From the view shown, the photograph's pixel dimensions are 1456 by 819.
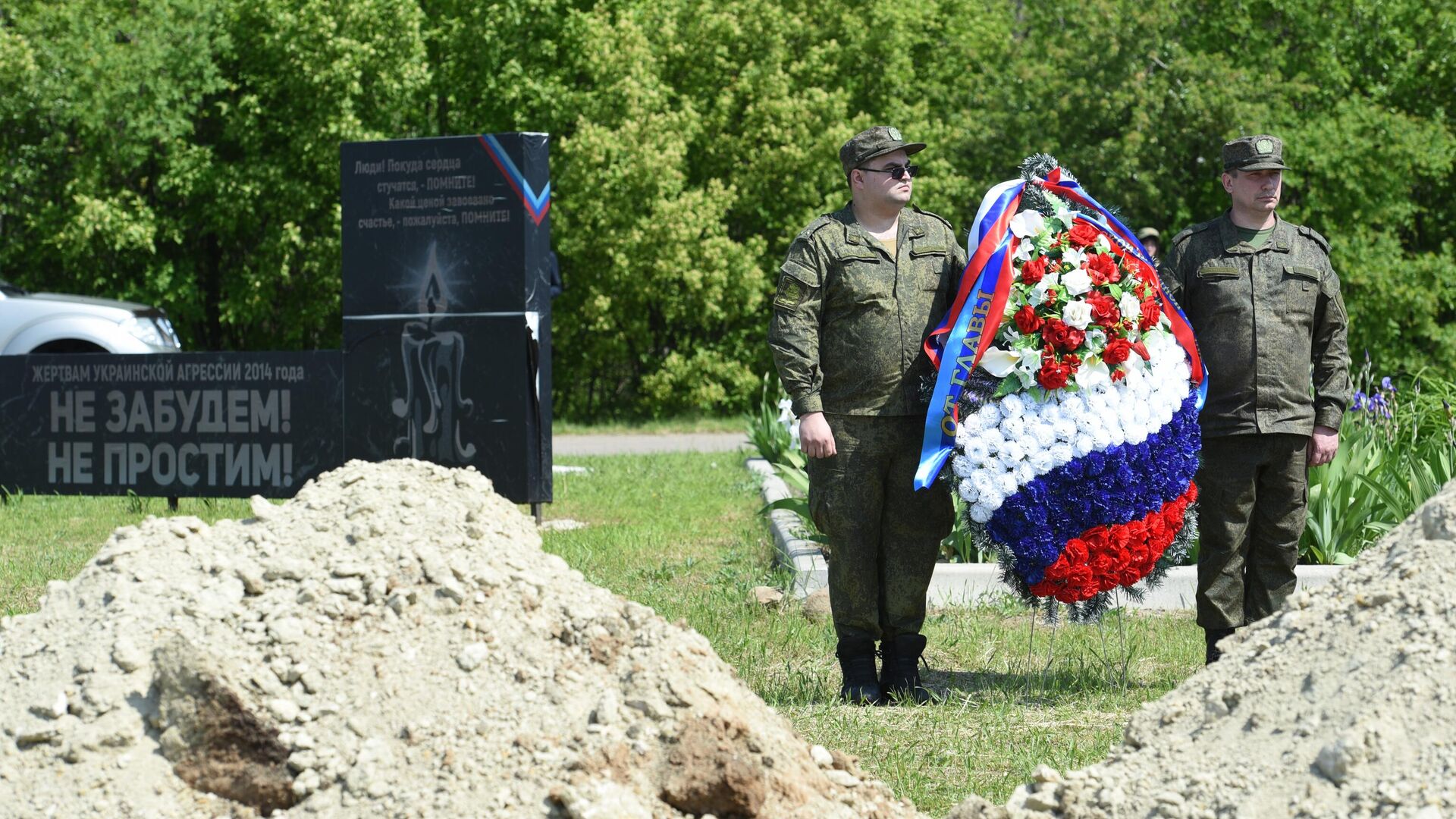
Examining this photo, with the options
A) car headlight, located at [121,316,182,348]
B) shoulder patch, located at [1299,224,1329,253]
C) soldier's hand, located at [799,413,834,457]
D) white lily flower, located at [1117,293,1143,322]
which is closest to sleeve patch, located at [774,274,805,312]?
soldier's hand, located at [799,413,834,457]

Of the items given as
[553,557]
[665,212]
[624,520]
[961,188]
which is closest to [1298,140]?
[961,188]

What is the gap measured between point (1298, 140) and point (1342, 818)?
18.9 meters

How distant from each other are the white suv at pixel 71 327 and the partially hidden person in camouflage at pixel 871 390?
35.2 feet

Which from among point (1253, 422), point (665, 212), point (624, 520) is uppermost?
point (665, 212)

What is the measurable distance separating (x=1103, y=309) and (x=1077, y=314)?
11 centimetres

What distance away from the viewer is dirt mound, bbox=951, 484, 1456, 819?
10.4 feet

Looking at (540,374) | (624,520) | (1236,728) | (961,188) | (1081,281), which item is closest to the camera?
(1236,728)

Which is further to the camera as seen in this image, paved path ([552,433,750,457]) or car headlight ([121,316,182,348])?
paved path ([552,433,750,457])

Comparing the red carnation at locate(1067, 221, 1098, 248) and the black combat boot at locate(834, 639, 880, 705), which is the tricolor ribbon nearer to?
the red carnation at locate(1067, 221, 1098, 248)

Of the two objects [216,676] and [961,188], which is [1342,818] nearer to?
[216,676]

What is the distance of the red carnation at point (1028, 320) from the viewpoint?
5.30m

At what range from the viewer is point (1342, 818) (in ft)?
10.2

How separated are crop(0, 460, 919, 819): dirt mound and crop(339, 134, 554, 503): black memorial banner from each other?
553 centimetres

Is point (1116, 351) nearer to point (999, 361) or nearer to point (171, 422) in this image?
point (999, 361)
